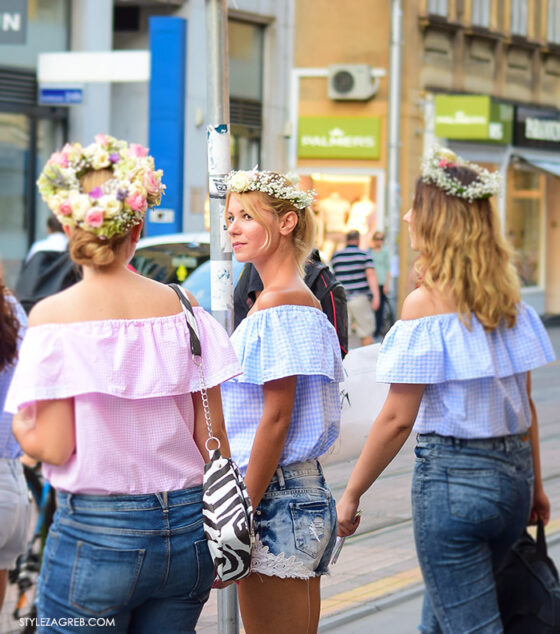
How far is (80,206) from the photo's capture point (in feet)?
9.29

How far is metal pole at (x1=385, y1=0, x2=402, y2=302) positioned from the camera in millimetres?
24844

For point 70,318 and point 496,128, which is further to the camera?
point 496,128

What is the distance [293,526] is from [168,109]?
1412 centimetres

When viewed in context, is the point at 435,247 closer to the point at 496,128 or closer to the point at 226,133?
the point at 226,133

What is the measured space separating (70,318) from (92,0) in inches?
721

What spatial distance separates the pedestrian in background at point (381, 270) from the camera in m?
20.3

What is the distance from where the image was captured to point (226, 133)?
15.1 ft

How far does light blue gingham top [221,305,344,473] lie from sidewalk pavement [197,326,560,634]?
3.48 feet

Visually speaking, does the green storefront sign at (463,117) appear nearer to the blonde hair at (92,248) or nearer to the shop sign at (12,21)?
the shop sign at (12,21)

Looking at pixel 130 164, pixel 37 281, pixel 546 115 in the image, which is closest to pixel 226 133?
pixel 130 164

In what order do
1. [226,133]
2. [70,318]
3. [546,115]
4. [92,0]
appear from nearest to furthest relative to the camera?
[70,318], [226,133], [92,0], [546,115]

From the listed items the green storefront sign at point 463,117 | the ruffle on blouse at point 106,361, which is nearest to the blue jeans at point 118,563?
the ruffle on blouse at point 106,361

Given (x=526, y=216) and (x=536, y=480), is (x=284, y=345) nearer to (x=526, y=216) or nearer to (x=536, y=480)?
(x=536, y=480)

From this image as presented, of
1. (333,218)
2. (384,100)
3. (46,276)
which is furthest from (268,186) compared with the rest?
(384,100)
